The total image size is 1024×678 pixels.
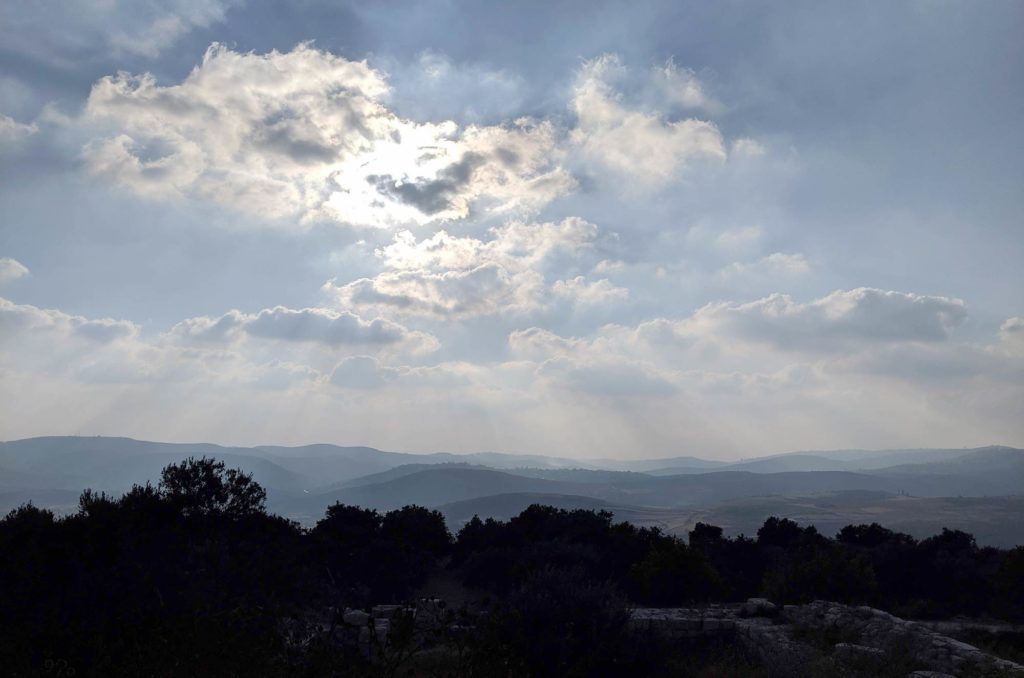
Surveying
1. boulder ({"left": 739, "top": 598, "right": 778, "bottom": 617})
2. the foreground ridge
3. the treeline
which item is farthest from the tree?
boulder ({"left": 739, "top": 598, "right": 778, "bottom": 617})

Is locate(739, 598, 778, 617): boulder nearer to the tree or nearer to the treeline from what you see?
the treeline

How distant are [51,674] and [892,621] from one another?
16746mm

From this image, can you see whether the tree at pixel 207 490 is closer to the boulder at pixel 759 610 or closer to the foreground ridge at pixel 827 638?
the foreground ridge at pixel 827 638

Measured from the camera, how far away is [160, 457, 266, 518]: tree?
21.7 meters

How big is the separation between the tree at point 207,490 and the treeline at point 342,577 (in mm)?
49

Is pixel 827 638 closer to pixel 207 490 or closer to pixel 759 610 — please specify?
pixel 759 610

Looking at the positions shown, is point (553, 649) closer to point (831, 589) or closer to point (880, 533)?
point (831, 589)

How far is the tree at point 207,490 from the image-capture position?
853 inches

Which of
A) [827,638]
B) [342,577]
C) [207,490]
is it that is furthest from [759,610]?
[207,490]

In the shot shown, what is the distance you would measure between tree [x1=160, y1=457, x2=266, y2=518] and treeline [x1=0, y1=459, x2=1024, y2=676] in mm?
49

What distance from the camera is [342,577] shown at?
2450 cm

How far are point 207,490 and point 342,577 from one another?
5823 mm

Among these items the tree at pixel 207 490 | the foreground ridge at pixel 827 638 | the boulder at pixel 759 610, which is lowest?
the boulder at pixel 759 610

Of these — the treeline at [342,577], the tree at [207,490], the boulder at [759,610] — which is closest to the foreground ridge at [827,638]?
the boulder at [759,610]
